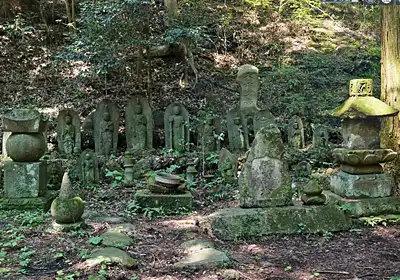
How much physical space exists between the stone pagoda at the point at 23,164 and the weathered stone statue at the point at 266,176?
331 cm

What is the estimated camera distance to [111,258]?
4223 mm

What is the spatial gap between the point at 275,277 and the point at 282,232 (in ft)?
4.61

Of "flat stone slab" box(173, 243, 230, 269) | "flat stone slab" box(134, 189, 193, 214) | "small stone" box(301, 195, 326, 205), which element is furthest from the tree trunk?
"flat stone slab" box(173, 243, 230, 269)

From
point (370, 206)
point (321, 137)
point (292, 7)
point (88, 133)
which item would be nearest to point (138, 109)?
point (88, 133)

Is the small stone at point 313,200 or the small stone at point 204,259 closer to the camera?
the small stone at point 204,259

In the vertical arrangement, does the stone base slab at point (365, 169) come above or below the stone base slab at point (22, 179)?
above

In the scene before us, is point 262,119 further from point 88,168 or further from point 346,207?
point 346,207

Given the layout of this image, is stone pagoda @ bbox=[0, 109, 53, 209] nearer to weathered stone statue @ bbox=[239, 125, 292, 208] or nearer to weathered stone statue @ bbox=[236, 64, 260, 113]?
weathered stone statue @ bbox=[239, 125, 292, 208]

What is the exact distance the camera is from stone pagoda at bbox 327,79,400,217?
20.2 ft

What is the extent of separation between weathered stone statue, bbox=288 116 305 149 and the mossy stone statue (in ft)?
22.3

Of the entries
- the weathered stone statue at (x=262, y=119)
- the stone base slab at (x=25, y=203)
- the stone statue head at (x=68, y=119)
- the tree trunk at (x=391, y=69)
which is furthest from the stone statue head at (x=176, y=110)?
the tree trunk at (x=391, y=69)

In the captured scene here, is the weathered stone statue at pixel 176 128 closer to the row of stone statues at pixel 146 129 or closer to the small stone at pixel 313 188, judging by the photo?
the row of stone statues at pixel 146 129

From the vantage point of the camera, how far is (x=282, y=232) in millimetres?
5555

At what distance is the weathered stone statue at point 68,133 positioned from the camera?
1062cm
